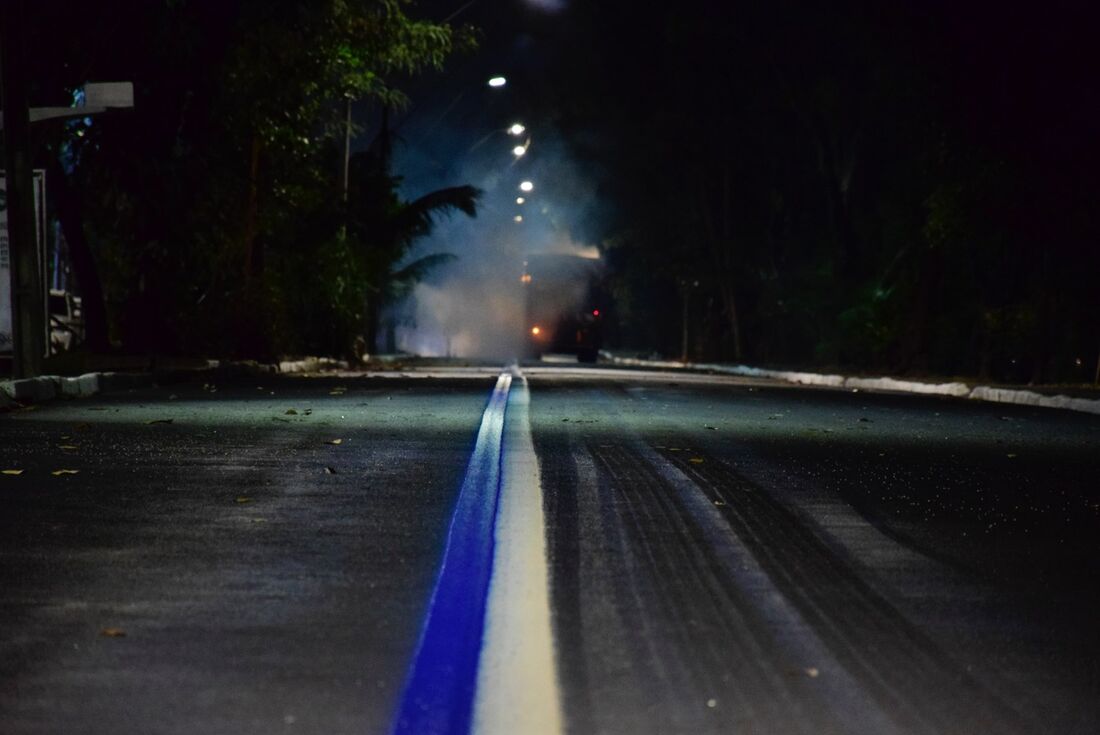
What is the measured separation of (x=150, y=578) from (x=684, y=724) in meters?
2.59

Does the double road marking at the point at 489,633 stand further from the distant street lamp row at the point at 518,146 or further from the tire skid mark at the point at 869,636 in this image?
the distant street lamp row at the point at 518,146

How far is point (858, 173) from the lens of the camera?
4756 cm

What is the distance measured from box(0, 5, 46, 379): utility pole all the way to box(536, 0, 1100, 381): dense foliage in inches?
700

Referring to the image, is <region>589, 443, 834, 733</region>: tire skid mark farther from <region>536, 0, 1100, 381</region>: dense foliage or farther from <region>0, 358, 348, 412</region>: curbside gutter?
<region>536, 0, 1100, 381</region>: dense foliage

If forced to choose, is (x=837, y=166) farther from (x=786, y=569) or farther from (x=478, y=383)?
(x=786, y=569)

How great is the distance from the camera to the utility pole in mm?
17906

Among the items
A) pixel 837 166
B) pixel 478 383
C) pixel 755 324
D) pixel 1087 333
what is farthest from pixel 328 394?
pixel 755 324

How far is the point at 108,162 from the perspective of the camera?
87.4ft

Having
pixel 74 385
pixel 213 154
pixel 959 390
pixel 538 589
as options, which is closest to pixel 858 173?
pixel 959 390

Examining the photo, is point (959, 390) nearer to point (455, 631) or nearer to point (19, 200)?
point (19, 200)

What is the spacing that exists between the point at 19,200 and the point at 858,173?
3335 cm

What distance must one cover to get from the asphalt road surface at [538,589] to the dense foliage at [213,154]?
1241 centimetres

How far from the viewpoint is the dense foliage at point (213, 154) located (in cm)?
2484

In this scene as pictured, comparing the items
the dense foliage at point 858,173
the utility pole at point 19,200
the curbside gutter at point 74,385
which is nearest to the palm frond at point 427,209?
the dense foliage at point 858,173
